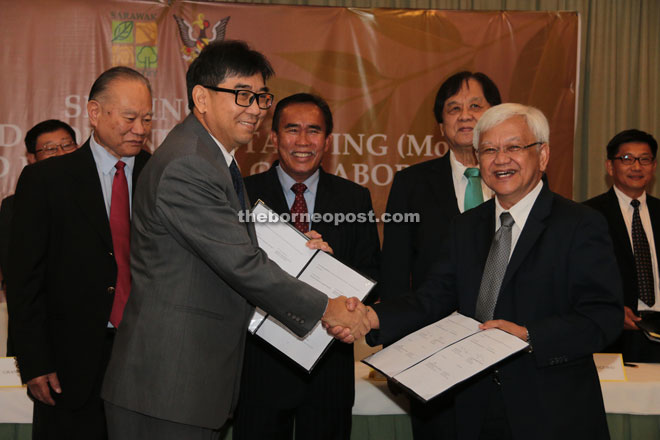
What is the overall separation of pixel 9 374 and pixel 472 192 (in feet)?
7.64

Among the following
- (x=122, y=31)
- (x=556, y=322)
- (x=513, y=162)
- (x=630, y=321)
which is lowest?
(x=630, y=321)

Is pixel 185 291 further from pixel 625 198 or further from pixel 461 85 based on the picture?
pixel 625 198

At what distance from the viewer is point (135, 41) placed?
4.59m

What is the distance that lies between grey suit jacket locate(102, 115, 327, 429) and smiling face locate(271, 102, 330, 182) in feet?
2.86

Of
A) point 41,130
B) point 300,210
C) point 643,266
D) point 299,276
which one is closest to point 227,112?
point 299,276

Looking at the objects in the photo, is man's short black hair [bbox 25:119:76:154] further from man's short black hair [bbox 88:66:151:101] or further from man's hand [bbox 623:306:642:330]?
man's hand [bbox 623:306:642:330]

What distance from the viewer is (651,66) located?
5477 millimetres

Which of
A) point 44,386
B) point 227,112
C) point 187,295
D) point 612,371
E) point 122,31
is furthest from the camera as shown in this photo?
point 122,31

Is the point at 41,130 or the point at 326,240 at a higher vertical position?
the point at 41,130

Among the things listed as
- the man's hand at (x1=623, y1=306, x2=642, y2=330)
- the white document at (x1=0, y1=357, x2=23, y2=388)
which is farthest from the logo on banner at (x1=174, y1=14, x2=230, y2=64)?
the man's hand at (x1=623, y1=306, x2=642, y2=330)

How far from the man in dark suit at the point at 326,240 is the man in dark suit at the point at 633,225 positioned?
190 cm

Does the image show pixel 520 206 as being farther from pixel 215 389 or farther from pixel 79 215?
pixel 79 215

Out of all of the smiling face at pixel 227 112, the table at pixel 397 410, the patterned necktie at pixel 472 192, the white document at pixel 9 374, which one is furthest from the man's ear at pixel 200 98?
the white document at pixel 9 374

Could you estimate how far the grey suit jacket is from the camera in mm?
1775
